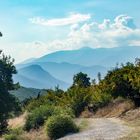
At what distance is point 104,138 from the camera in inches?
870

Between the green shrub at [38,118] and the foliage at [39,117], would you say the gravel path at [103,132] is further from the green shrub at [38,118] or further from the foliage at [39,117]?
the green shrub at [38,118]

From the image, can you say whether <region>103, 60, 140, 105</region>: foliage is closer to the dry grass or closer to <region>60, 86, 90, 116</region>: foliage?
<region>60, 86, 90, 116</region>: foliage

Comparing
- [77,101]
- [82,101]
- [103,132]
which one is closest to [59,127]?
[103,132]

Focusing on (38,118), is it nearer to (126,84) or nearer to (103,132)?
(103,132)

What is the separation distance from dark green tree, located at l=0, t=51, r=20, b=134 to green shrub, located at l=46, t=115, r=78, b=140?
36.4 ft

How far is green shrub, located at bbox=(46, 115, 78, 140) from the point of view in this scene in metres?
25.7

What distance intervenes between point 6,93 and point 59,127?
41.9ft

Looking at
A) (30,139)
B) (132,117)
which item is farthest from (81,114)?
(30,139)

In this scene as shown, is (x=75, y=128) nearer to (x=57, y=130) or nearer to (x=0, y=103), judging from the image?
(x=57, y=130)

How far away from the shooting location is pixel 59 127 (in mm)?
25844

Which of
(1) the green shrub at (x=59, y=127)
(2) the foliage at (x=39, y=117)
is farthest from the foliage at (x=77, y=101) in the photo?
(1) the green shrub at (x=59, y=127)

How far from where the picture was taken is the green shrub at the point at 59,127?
84.4 feet

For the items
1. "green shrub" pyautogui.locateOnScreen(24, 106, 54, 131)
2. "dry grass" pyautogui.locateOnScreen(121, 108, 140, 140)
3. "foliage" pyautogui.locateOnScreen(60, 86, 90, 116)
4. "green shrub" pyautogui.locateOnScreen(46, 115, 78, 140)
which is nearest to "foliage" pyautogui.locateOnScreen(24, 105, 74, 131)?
"green shrub" pyautogui.locateOnScreen(24, 106, 54, 131)

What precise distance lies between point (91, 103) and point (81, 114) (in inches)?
52.7
